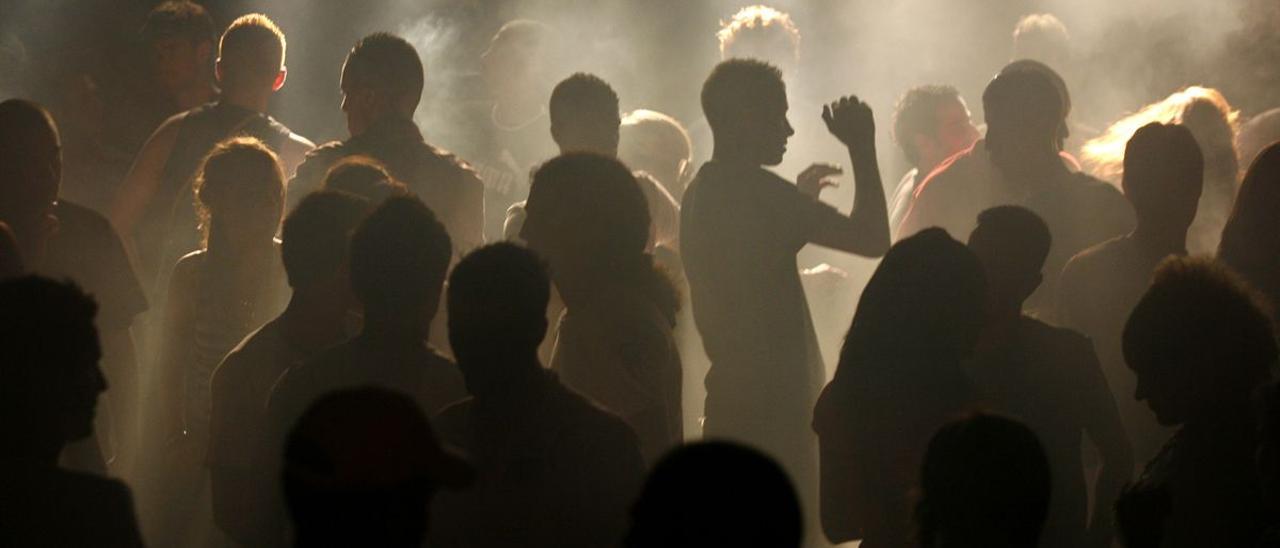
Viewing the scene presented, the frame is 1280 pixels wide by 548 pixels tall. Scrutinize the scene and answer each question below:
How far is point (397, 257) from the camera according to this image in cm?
449

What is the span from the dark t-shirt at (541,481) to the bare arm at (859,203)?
6.79 ft

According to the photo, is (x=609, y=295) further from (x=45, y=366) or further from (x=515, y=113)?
(x=515, y=113)

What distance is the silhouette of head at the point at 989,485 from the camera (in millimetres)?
3369

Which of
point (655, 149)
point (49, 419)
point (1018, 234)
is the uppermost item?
point (655, 149)

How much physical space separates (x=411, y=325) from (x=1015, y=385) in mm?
1801

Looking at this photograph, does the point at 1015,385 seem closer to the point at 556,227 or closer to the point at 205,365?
the point at 556,227

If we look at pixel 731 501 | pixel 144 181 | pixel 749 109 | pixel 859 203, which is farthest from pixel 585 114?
pixel 731 501

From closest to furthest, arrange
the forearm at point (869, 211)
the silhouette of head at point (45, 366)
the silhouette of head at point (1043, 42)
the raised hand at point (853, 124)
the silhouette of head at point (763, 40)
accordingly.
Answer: the silhouette of head at point (45, 366) → the forearm at point (869, 211) → the raised hand at point (853, 124) → the silhouette of head at point (763, 40) → the silhouette of head at point (1043, 42)

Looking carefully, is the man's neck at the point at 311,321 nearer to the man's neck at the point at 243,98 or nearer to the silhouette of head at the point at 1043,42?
the man's neck at the point at 243,98

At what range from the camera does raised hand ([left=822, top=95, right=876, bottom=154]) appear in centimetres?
586

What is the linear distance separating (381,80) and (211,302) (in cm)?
144

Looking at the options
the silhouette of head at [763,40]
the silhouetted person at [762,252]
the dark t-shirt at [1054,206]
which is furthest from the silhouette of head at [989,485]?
the silhouette of head at [763,40]

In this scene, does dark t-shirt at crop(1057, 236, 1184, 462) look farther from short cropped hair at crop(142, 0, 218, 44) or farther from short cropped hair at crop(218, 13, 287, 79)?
short cropped hair at crop(142, 0, 218, 44)

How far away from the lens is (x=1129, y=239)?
5906mm
